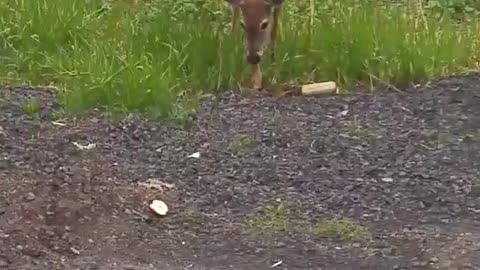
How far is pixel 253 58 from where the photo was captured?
24.1 ft

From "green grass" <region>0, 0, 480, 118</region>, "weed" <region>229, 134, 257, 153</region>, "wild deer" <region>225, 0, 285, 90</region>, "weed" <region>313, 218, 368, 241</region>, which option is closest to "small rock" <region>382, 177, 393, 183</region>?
"weed" <region>313, 218, 368, 241</region>

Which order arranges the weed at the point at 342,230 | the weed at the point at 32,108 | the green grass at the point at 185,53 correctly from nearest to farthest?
the weed at the point at 342,230, the weed at the point at 32,108, the green grass at the point at 185,53

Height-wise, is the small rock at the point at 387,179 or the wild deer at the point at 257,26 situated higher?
the wild deer at the point at 257,26

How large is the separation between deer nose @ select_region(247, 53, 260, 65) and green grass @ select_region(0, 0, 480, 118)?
8cm

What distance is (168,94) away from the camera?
22.2ft

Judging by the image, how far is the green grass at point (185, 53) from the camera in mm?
6914

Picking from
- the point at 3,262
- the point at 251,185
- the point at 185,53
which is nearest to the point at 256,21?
the point at 185,53

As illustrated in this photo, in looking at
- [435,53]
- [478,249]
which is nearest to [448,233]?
[478,249]

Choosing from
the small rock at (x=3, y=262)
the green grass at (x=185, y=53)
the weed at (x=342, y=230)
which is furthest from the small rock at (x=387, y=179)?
the small rock at (x=3, y=262)

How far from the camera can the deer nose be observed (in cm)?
734

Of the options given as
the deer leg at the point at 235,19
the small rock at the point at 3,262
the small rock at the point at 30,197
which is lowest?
the small rock at the point at 3,262

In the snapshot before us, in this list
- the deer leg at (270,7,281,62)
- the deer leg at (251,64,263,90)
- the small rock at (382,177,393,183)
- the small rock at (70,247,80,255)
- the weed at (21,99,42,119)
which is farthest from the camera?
the deer leg at (270,7,281,62)

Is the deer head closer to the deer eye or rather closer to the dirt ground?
the deer eye

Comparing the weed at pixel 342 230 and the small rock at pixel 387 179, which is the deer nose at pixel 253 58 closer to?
the small rock at pixel 387 179
